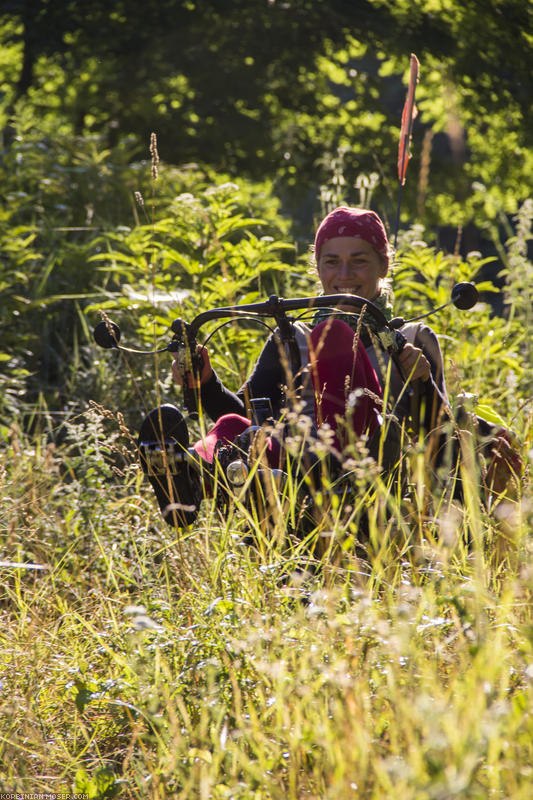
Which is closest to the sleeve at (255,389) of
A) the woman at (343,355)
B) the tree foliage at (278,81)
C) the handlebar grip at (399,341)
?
the woman at (343,355)

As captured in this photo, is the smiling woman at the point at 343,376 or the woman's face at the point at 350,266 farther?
the woman's face at the point at 350,266

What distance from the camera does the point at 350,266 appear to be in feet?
11.9

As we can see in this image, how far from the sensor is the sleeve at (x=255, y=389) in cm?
319

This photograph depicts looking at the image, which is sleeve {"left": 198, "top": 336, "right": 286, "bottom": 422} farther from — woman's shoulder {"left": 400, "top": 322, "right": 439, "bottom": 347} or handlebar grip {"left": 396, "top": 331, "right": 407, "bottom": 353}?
handlebar grip {"left": 396, "top": 331, "right": 407, "bottom": 353}

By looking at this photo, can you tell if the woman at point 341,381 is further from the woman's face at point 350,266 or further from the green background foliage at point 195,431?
the green background foliage at point 195,431

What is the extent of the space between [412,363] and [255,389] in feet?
2.64

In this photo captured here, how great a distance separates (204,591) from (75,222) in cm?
542

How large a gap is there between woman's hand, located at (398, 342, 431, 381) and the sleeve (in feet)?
1.95

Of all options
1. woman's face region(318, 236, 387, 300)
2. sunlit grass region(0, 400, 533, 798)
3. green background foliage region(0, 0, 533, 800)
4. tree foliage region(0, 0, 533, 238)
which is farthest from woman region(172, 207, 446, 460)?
tree foliage region(0, 0, 533, 238)

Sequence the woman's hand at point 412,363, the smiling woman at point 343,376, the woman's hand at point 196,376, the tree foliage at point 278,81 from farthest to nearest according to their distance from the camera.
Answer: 1. the tree foliage at point 278,81
2. the woman's hand at point 196,376
3. the woman's hand at point 412,363
4. the smiling woman at point 343,376

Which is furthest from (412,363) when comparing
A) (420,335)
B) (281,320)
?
(420,335)

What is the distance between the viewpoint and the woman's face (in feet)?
11.8

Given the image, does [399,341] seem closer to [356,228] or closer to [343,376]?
[343,376]

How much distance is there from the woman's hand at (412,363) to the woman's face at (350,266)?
85 centimetres
